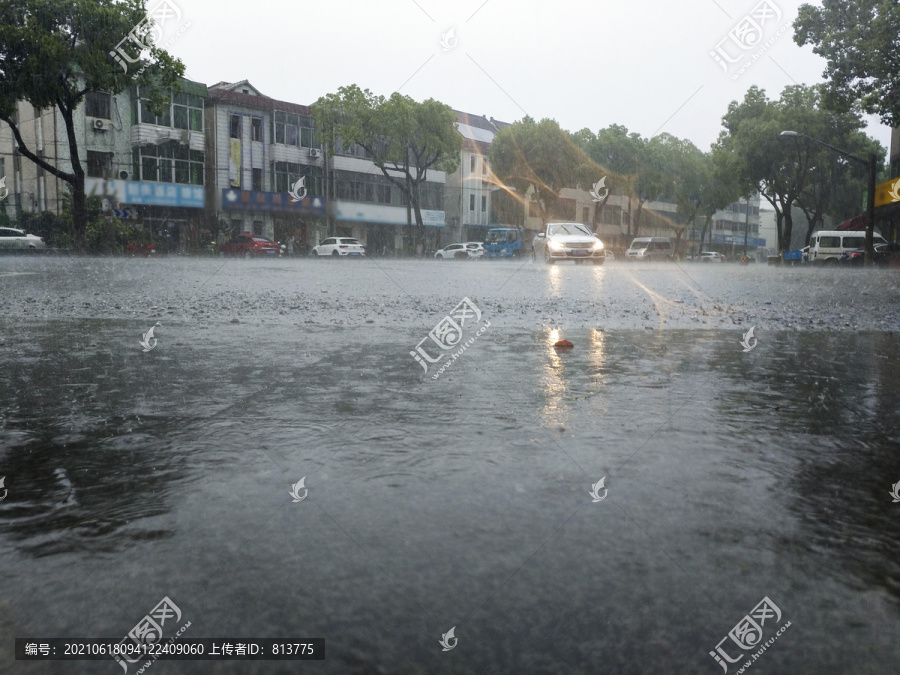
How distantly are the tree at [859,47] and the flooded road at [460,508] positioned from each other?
63.3ft

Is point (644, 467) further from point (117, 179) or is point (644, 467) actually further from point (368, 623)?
point (117, 179)

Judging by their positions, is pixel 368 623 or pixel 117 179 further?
pixel 117 179

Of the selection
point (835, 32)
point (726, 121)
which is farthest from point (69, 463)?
point (726, 121)

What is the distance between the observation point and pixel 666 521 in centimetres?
237

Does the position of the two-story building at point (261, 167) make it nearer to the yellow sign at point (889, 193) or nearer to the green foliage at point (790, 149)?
the green foliage at point (790, 149)

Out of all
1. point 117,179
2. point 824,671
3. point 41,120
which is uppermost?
A: point 41,120

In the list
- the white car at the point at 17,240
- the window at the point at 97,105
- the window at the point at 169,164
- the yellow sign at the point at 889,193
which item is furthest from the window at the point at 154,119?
the yellow sign at the point at 889,193

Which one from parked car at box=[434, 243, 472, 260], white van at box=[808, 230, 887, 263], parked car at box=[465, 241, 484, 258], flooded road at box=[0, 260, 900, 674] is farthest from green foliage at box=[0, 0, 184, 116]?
white van at box=[808, 230, 887, 263]

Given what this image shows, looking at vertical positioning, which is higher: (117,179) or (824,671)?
(117,179)

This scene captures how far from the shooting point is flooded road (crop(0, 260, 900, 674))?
5.74 feet

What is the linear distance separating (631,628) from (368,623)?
1.81 feet

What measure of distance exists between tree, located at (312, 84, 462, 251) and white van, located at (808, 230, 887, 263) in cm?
2130

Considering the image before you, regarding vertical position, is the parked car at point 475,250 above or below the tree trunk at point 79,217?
below

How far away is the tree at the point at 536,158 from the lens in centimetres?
5828
